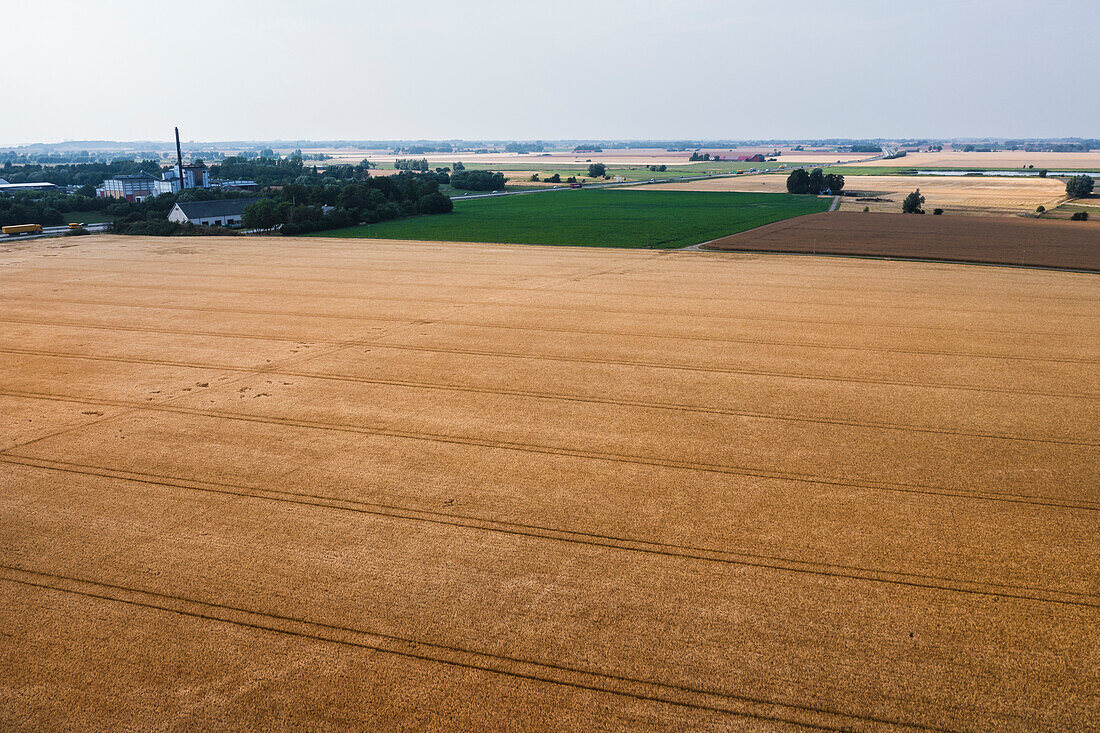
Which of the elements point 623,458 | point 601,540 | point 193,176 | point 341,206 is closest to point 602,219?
point 341,206

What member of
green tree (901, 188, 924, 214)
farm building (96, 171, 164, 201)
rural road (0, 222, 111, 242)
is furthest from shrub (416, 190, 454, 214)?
green tree (901, 188, 924, 214)

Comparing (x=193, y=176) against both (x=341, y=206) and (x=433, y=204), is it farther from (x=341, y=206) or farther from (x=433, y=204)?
(x=433, y=204)

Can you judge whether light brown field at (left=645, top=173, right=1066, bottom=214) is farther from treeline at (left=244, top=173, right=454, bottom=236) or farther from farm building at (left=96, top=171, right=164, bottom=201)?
farm building at (left=96, top=171, right=164, bottom=201)

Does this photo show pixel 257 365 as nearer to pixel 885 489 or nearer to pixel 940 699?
pixel 885 489

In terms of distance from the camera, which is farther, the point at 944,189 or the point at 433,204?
the point at 944,189

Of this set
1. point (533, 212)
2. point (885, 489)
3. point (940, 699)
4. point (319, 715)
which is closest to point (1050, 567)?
point (885, 489)

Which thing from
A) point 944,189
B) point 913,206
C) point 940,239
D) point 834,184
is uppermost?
point 834,184
